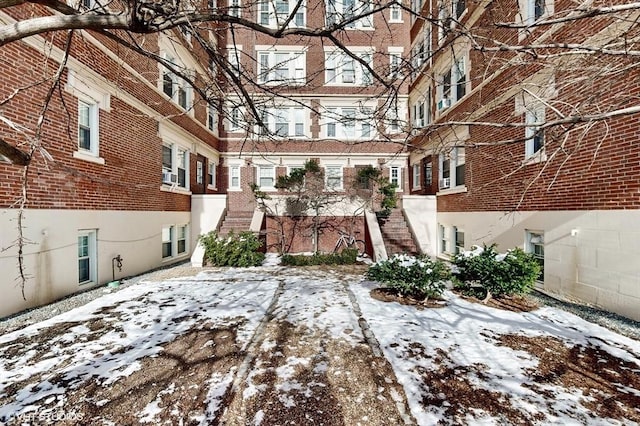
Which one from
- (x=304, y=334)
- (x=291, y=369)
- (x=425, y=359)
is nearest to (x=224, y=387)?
(x=291, y=369)

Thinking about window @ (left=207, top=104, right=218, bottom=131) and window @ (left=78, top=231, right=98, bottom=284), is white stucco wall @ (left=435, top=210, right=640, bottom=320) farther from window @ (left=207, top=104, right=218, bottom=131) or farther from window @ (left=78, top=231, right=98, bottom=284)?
window @ (left=207, top=104, right=218, bottom=131)

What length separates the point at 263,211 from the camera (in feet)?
40.9

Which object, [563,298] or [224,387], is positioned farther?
[563,298]

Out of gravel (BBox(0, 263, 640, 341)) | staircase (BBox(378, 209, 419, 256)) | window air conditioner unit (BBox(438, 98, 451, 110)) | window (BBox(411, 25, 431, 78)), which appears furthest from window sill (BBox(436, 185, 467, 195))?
window (BBox(411, 25, 431, 78))

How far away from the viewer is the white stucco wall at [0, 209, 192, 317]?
5.17 meters

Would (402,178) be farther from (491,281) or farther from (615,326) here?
(615,326)

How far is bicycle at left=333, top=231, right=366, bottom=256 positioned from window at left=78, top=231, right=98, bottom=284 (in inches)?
334

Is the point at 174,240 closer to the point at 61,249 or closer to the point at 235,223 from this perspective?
the point at 235,223

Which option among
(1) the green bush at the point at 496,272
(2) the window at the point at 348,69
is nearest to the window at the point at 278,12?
(2) the window at the point at 348,69

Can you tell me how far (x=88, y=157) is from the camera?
6.99 meters

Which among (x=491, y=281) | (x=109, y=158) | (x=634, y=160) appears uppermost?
(x=109, y=158)

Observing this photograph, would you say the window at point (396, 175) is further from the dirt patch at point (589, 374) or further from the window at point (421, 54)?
the dirt patch at point (589, 374)

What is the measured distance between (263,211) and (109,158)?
5.86 metres

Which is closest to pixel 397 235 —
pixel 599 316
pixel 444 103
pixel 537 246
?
pixel 537 246
